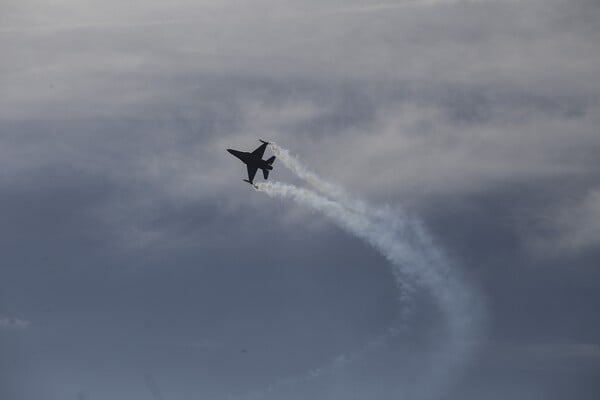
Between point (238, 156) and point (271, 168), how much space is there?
10.00 m

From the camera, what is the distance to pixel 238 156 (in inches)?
5827

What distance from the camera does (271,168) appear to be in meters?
142
